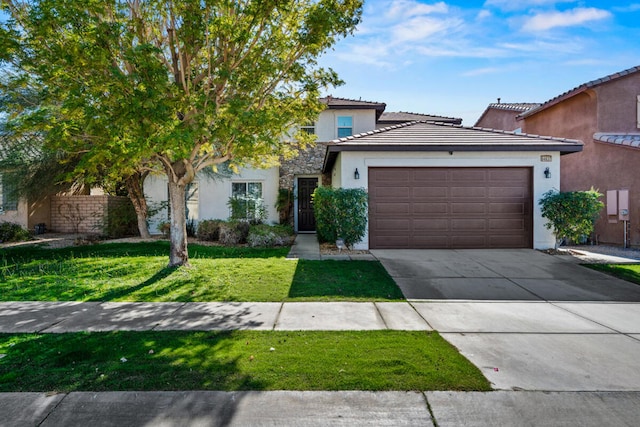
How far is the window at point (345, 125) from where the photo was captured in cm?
1614

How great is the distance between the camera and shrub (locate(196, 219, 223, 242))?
13266mm

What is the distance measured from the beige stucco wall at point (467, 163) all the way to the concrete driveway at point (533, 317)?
5.48 ft

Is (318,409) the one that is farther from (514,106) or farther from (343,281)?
(514,106)

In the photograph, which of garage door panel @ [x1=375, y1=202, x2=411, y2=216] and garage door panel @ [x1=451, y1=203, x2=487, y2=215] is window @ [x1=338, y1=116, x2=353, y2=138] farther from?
garage door panel @ [x1=451, y1=203, x2=487, y2=215]

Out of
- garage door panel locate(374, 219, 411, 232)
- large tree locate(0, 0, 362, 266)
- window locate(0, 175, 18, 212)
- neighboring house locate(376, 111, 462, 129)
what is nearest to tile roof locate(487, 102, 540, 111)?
neighboring house locate(376, 111, 462, 129)

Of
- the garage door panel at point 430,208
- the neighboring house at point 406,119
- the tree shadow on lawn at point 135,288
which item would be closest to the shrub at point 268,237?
the tree shadow on lawn at point 135,288

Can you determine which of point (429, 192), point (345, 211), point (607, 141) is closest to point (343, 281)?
point (345, 211)

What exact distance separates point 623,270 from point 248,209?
12.1 meters

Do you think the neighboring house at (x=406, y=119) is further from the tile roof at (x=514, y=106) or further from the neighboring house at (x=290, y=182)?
the neighboring house at (x=290, y=182)

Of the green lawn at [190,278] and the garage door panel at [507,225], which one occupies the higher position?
the garage door panel at [507,225]

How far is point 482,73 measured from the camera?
38.1 ft

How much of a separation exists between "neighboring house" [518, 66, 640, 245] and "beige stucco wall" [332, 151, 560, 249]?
3.38 m

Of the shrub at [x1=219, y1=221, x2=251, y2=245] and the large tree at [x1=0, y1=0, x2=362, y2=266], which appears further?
the shrub at [x1=219, y1=221, x2=251, y2=245]

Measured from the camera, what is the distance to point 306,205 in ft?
52.8
